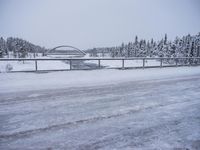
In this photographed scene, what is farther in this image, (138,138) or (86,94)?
(86,94)

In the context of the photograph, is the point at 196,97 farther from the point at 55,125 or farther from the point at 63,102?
the point at 55,125

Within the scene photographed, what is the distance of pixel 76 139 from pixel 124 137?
96 cm

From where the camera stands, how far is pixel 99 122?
4.25 m

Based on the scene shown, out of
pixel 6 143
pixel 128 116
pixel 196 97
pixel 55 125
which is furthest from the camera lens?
pixel 196 97

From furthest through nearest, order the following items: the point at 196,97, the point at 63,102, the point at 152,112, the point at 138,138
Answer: the point at 196,97 → the point at 63,102 → the point at 152,112 → the point at 138,138

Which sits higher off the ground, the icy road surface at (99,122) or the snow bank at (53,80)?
the snow bank at (53,80)

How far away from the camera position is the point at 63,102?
19.2 ft

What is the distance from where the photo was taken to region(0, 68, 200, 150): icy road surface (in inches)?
130

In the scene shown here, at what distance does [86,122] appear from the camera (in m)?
4.24

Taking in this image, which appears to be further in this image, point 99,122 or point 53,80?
point 53,80

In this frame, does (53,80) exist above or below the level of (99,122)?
above

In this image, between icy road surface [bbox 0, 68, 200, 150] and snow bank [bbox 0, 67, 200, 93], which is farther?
snow bank [bbox 0, 67, 200, 93]

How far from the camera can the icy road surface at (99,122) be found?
10.9 feet

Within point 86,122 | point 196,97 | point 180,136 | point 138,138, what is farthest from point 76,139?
point 196,97
